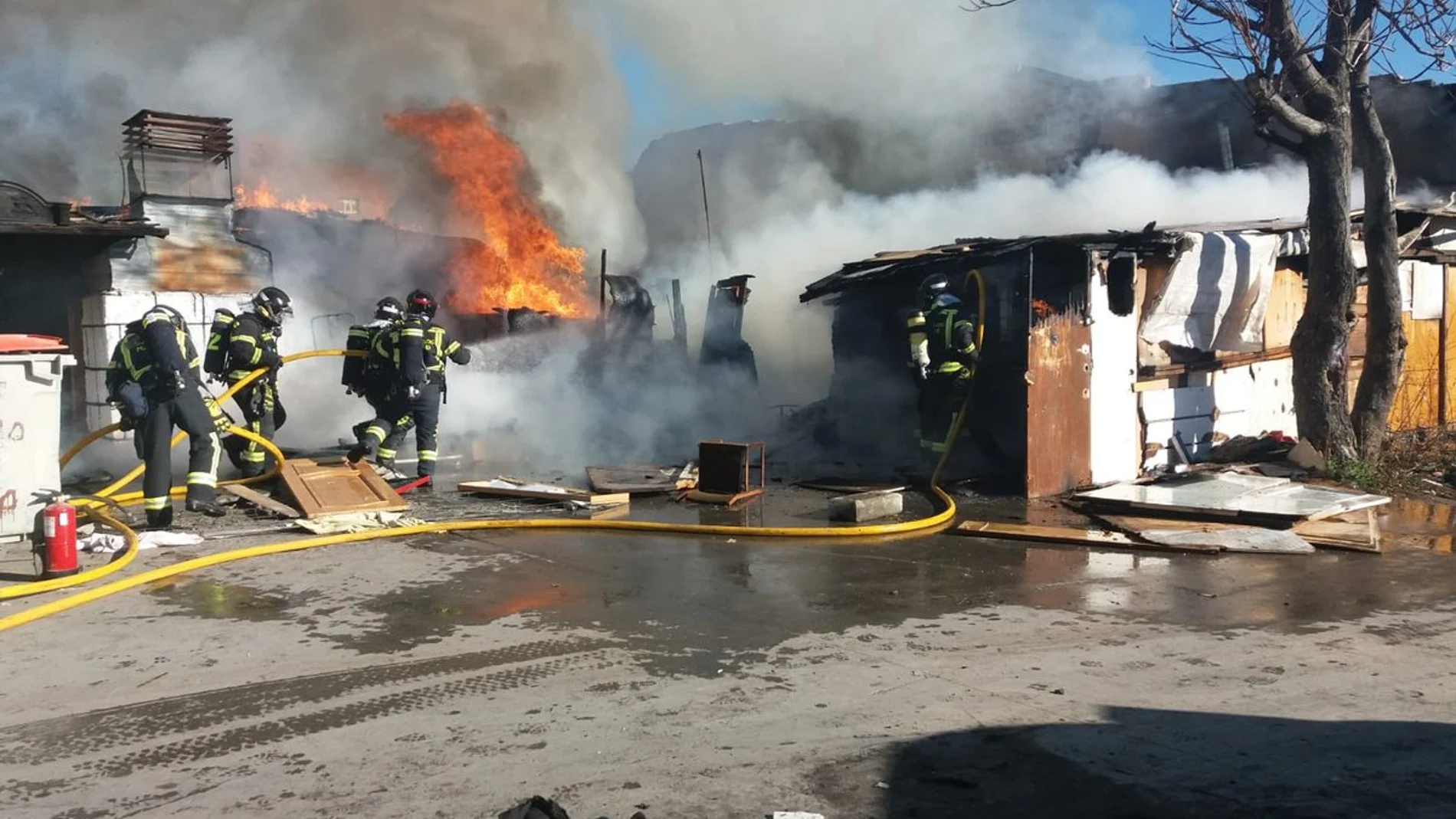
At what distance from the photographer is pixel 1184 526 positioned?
7.57 metres

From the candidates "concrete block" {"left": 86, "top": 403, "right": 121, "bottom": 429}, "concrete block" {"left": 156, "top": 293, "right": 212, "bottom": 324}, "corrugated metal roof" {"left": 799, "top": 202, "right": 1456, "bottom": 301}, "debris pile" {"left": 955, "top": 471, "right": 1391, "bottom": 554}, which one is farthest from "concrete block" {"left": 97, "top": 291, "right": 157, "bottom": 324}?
"debris pile" {"left": 955, "top": 471, "right": 1391, "bottom": 554}

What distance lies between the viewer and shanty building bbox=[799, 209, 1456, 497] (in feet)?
29.7

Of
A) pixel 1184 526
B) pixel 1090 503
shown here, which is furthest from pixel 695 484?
pixel 1184 526

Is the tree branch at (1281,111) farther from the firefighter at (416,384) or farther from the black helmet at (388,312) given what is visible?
the black helmet at (388,312)

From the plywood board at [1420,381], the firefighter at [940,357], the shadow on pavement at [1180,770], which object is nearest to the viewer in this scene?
the shadow on pavement at [1180,770]

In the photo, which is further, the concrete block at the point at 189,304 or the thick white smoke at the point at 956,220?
the thick white smoke at the point at 956,220

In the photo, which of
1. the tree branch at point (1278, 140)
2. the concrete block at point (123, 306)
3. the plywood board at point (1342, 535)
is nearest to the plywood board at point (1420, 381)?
the tree branch at point (1278, 140)

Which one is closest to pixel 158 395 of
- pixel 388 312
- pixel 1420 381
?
pixel 388 312

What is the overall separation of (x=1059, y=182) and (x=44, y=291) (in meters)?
17.2

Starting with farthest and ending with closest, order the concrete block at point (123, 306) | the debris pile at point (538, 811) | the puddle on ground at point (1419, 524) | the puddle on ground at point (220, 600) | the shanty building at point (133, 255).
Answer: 1. the concrete block at point (123, 306)
2. the shanty building at point (133, 255)
3. the puddle on ground at point (1419, 524)
4. the puddle on ground at point (220, 600)
5. the debris pile at point (538, 811)

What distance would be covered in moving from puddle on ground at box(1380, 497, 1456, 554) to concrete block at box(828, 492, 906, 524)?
3469 mm

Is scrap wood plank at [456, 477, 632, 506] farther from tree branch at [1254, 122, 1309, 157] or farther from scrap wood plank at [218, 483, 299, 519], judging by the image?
tree branch at [1254, 122, 1309, 157]

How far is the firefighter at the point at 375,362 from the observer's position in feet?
30.9

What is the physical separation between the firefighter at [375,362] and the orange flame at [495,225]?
767cm
